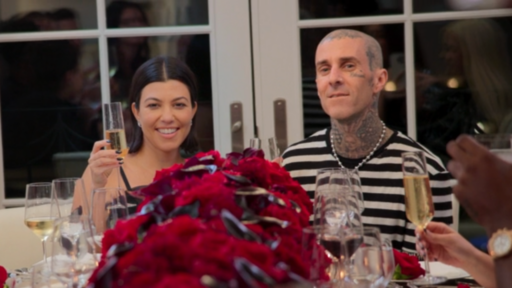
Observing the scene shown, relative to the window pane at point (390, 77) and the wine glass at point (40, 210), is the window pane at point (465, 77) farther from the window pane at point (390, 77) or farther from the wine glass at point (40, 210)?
the wine glass at point (40, 210)

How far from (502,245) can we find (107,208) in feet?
2.77

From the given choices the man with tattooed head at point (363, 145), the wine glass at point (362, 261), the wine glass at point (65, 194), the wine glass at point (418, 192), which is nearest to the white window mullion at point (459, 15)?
the man with tattooed head at point (363, 145)

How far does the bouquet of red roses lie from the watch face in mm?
318

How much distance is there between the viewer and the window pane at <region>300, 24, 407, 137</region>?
3.55 m

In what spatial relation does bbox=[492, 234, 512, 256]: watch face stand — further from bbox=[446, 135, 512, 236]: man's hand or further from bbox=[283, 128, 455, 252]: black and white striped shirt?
bbox=[283, 128, 455, 252]: black and white striped shirt

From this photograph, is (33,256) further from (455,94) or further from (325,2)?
(455,94)

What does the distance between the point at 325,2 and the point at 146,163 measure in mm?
1180

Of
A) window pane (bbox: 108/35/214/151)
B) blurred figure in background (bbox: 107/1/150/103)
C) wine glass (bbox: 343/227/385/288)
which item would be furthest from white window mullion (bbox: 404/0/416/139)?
wine glass (bbox: 343/227/385/288)

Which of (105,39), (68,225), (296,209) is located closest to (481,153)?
(296,209)

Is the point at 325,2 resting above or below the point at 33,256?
above

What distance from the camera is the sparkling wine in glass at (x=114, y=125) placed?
257 cm

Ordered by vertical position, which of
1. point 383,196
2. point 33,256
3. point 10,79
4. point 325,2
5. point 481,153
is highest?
point 325,2

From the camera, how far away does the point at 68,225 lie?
1.46 meters

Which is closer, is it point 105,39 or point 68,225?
point 68,225
